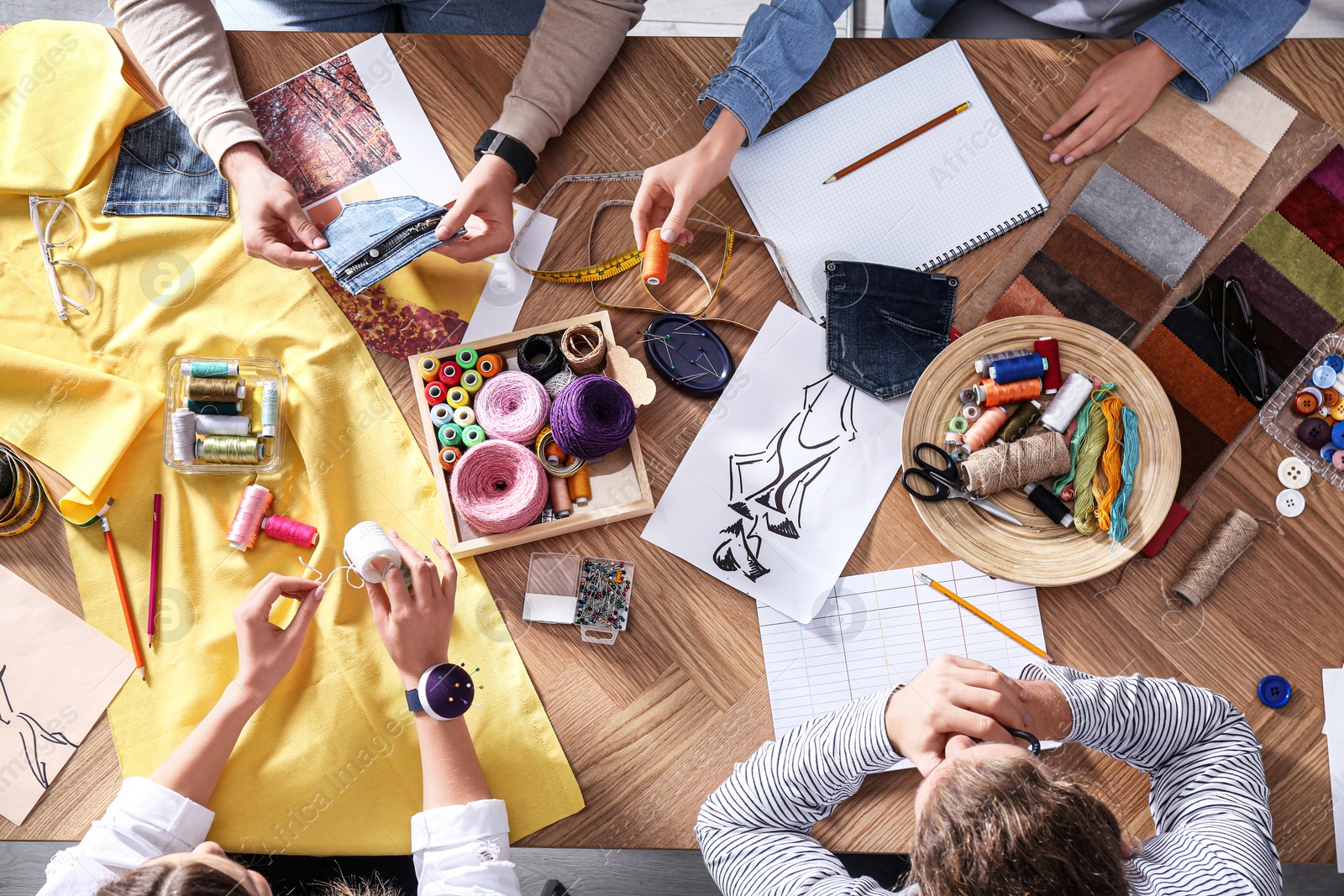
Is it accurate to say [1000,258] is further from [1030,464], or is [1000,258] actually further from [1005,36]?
[1005,36]

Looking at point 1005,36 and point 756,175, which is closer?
point 756,175

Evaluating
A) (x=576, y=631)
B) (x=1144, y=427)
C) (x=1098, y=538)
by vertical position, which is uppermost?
(x=1144, y=427)

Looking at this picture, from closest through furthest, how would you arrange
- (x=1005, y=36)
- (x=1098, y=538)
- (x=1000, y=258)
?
(x=1098, y=538)
(x=1000, y=258)
(x=1005, y=36)

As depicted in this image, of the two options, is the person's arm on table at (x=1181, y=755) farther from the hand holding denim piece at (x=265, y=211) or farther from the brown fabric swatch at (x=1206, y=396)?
the hand holding denim piece at (x=265, y=211)

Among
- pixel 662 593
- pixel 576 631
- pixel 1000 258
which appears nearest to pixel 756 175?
pixel 1000 258

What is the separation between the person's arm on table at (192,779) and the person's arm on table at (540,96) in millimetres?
709

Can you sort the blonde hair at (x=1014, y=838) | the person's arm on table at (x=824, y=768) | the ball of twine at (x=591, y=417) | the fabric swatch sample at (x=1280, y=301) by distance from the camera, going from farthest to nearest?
1. the fabric swatch sample at (x=1280, y=301)
2. the ball of twine at (x=591, y=417)
3. the person's arm on table at (x=824, y=768)
4. the blonde hair at (x=1014, y=838)

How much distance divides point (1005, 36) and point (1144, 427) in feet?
3.00

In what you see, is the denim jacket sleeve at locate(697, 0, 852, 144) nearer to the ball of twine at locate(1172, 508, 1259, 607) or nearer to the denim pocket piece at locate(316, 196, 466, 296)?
the denim pocket piece at locate(316, 196, 466, 296)

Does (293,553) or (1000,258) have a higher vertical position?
(1000,258)

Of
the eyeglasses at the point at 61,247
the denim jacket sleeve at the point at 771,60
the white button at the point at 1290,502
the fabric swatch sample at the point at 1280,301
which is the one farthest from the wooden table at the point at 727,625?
the eyeglasses at the point at 61,247

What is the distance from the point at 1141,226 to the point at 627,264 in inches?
37.9

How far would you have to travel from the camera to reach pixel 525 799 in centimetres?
142

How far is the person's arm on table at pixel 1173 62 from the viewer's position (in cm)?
148
